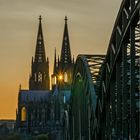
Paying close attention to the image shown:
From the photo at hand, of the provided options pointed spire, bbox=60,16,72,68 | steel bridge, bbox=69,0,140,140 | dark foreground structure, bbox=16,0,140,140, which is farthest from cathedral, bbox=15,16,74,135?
steel bridge, bbox=69,0,140,140

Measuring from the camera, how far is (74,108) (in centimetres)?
5300

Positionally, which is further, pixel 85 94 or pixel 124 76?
pixel 85 94

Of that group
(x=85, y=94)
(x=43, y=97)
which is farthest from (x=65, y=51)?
(x=85, y=94)

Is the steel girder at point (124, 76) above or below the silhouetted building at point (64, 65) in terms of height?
below

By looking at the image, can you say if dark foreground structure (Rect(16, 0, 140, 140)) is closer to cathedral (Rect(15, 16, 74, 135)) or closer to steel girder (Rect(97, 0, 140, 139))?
steel girder (Rect(97, 0, 140, 139))

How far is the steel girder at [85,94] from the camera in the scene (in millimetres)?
38513

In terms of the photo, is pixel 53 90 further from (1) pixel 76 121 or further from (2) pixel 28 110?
(1) pixel 76 121

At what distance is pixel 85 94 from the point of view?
4288 cm

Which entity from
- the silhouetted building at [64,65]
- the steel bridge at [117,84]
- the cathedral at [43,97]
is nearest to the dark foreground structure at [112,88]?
the steel bridge at [117,84]

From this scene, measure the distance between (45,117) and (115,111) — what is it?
157 meters

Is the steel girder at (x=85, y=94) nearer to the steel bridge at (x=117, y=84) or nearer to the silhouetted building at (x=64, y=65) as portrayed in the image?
the steel bridge at (x=117, y=84)

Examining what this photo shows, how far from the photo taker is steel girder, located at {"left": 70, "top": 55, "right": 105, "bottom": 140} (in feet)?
126

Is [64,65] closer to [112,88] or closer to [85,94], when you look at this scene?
[85,94]

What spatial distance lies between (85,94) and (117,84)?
52.5 ft
